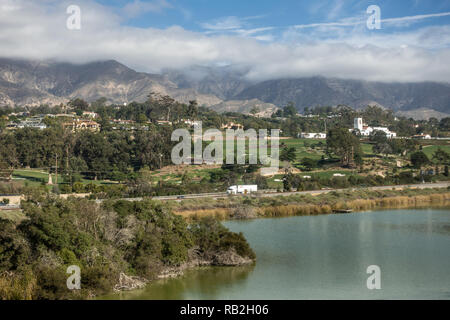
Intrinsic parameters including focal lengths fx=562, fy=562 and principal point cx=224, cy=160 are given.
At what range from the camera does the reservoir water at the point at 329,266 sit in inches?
779

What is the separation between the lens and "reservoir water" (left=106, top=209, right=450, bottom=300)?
19781 millimetres

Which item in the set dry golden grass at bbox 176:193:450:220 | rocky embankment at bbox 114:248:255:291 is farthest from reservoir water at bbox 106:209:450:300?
dry golden grass at bbox 176:193:450:220

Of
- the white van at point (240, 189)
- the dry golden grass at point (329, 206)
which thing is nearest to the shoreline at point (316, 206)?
the dry golden grass at point (329, 206)

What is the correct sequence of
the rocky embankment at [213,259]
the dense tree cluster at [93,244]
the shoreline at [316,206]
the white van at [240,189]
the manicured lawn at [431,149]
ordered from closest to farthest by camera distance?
the dense tree cluster at [93,244] < the rocky embankment at [213,259] < the shoreline at [316,206] < the white van at [240,189] < the manicured lawn at [431,149]

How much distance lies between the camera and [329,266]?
77.0 feet

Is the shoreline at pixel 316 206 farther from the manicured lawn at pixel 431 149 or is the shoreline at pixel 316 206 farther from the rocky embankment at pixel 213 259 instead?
the manicured lawn at pixel 431 149

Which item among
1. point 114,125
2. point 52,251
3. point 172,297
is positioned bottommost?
point 172,297

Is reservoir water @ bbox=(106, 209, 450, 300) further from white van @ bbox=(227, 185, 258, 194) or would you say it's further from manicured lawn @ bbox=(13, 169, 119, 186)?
manicured lawn @ bbox=(13, 169, 119, 186)

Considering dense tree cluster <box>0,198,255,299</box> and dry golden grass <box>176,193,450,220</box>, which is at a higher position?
dense tree cluster <box>0,198,255,299</box>

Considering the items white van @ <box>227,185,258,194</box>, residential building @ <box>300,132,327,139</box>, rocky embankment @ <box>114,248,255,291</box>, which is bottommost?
rocky embankment @ <box>114,248,255,291</box>
